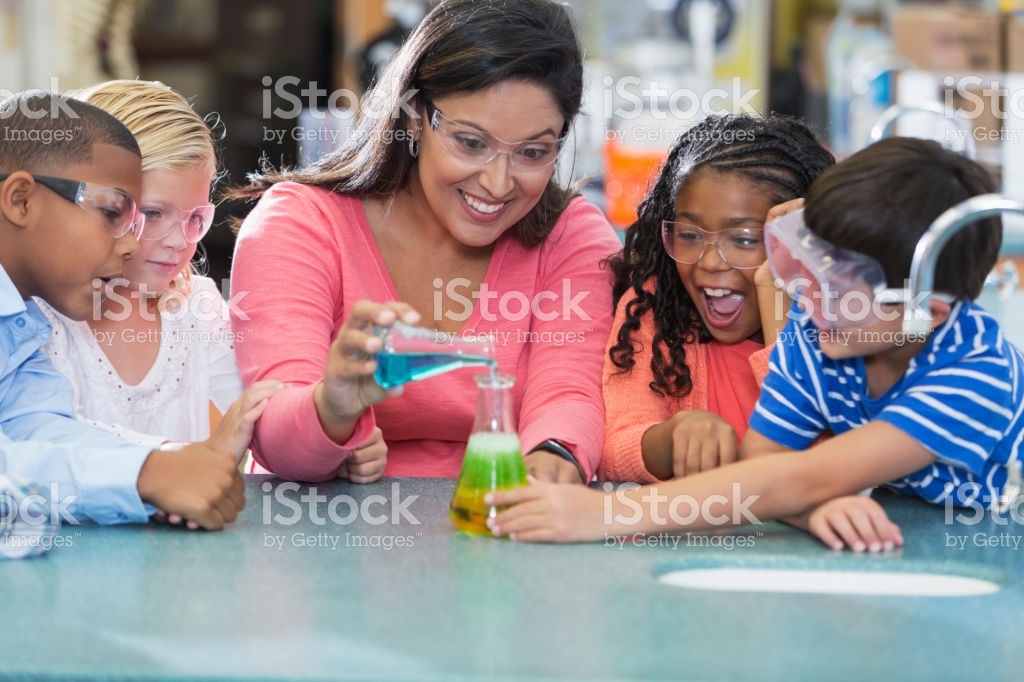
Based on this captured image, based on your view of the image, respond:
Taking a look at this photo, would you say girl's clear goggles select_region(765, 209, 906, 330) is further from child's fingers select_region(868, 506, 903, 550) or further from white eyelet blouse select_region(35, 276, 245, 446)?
white eyelet blouse select_region(35, 276, 245, 446)

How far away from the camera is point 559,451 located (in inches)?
58.4

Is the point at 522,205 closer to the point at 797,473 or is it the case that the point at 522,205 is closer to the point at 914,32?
the point at 797,473

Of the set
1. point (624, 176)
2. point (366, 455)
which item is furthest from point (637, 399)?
point (624, 176)

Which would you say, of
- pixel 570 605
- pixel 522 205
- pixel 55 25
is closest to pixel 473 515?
pixel 570 605

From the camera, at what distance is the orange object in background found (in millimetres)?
3971

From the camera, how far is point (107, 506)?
1.25 metres

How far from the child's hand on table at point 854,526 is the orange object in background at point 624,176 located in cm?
268

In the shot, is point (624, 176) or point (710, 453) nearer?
point (710, 453)
